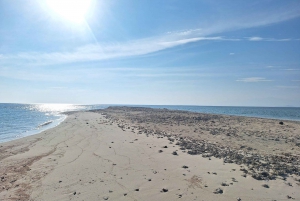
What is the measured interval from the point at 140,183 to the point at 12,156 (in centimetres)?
1014

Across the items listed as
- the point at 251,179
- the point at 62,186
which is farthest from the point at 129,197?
the point at 251,179

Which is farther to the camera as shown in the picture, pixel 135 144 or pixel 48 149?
pixel 135 144

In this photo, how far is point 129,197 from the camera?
Answer: 24.6ft

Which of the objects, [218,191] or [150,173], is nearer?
[218,191]

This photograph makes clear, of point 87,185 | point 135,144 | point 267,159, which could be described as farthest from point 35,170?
point 267,159

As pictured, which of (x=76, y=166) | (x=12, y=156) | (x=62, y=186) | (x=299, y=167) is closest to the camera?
(x=62, y=186)

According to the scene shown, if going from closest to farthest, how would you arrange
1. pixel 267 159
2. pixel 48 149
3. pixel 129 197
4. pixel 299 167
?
1. pixel 129 197
2. pixel 299 167
3. pixel 267 159
4. pixel 48 149

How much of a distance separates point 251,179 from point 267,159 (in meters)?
3.74

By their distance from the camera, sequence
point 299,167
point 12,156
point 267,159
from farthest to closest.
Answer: point 12,156 → point 267,159 → point 299,167

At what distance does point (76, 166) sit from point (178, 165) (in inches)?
226

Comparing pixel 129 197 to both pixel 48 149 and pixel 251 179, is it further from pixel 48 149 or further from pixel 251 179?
pixel 48 149

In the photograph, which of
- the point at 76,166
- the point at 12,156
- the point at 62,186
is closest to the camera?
the point at 62,186

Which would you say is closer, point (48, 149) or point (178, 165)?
point (178, 165)

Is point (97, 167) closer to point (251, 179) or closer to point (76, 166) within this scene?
point (76, 166)
